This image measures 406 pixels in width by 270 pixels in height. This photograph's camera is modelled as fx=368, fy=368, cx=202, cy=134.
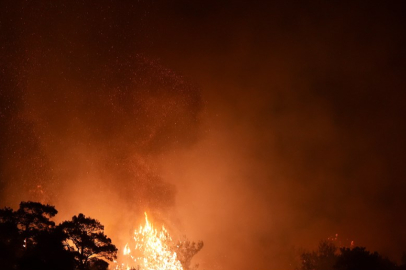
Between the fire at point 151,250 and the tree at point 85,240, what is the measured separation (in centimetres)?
4048

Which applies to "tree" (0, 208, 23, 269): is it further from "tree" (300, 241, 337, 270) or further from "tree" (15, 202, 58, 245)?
"tree" (300, 241, 337, 270)

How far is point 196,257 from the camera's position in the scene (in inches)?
3438

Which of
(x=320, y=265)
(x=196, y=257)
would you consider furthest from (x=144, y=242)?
(x=320, y=265)

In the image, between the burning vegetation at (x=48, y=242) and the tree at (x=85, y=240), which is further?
the tree at (x=85, y=240)

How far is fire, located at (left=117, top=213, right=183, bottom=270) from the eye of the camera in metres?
60.2

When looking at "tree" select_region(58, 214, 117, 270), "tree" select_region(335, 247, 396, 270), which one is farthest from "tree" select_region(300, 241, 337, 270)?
"tree" select_region(58, 214, 117, 270)

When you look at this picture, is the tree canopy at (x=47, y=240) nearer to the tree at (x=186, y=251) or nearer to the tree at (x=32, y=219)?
the tree at (x=32, y=219)

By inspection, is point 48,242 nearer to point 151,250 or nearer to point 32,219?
point 32,219

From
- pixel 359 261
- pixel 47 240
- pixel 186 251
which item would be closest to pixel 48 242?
pixel 47 240

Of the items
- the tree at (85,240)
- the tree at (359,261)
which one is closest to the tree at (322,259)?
the tree at (359,261)

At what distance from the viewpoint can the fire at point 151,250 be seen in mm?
60188

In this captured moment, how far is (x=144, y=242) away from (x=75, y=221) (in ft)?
158

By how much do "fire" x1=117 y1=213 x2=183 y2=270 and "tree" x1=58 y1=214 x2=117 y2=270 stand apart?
133 feet

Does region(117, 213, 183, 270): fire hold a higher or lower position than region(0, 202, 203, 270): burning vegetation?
higher
